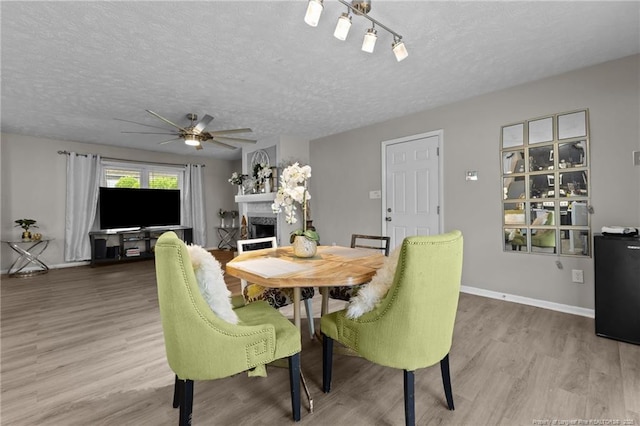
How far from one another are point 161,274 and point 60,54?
8.05 feet

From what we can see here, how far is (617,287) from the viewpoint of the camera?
2281mm

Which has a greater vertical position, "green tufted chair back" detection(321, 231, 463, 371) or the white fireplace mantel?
the white fireplace mantel

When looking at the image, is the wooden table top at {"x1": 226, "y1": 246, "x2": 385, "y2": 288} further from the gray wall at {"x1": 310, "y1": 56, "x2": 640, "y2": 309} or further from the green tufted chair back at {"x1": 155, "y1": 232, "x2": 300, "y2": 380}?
the gray wall at {"x1": 310, "y1": 56, "x2": 640, "y2": 309}

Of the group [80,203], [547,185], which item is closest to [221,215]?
[80,203]

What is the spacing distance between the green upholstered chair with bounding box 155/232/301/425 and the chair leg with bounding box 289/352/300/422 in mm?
119

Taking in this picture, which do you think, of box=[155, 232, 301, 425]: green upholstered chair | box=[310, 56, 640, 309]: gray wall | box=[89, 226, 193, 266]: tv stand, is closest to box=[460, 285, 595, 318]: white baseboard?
box=[310, 56, 640, 309]: gray wall

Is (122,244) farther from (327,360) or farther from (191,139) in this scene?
(327,360)

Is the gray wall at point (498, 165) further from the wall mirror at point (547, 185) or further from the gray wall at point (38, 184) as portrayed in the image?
the gray wall at point (38, 184)

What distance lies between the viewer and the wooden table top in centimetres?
145

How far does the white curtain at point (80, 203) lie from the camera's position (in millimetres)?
5363

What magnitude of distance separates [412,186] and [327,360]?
3.00m

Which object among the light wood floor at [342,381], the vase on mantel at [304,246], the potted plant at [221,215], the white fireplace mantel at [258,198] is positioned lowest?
the light wood floor at [342,381]

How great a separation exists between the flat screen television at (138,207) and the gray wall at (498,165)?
4.07 m

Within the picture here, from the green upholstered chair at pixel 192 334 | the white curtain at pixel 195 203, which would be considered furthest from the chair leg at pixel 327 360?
the white curtain at pixel 195 203
